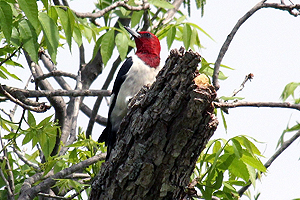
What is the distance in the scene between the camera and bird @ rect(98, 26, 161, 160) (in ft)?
16.9

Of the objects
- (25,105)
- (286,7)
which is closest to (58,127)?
(25,105)

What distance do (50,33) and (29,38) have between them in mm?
178

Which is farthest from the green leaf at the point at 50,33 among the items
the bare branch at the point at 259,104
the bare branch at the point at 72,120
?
the bare branch at the point at 72,120

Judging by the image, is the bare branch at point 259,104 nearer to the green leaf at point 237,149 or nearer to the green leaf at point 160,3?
the green leaf at point 237,149

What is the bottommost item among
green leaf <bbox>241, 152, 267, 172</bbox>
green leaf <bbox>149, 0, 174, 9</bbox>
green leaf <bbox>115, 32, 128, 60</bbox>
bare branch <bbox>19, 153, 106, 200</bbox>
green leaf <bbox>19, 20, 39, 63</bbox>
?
green leaf <bbox>241, 152, 267, 172</bbox>

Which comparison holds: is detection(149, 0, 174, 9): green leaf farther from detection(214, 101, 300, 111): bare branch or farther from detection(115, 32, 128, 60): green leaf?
detection(214, 101, 300, 111): bare branch

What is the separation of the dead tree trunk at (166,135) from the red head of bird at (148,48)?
2.28m

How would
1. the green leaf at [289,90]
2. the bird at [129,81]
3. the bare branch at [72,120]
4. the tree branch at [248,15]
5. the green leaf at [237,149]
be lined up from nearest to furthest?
the green leaf at [237,149] < the tree branch at [248,15] < the bird at [129,81] < the green leaf at [289,90] < the bare branch at [72,120]

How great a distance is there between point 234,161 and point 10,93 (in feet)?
7.80

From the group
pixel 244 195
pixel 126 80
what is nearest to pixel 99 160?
pixel 126 80

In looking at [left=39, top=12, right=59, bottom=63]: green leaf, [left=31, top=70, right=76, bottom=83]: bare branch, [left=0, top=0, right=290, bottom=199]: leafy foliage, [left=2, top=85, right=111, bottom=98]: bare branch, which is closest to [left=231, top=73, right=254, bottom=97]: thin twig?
[left=0, top=0, right=290, bottom=199]: leafy foliage

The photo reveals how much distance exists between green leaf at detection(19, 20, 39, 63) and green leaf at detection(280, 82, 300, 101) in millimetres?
3259

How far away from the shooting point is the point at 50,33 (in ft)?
11.8

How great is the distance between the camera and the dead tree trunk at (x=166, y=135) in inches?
117
